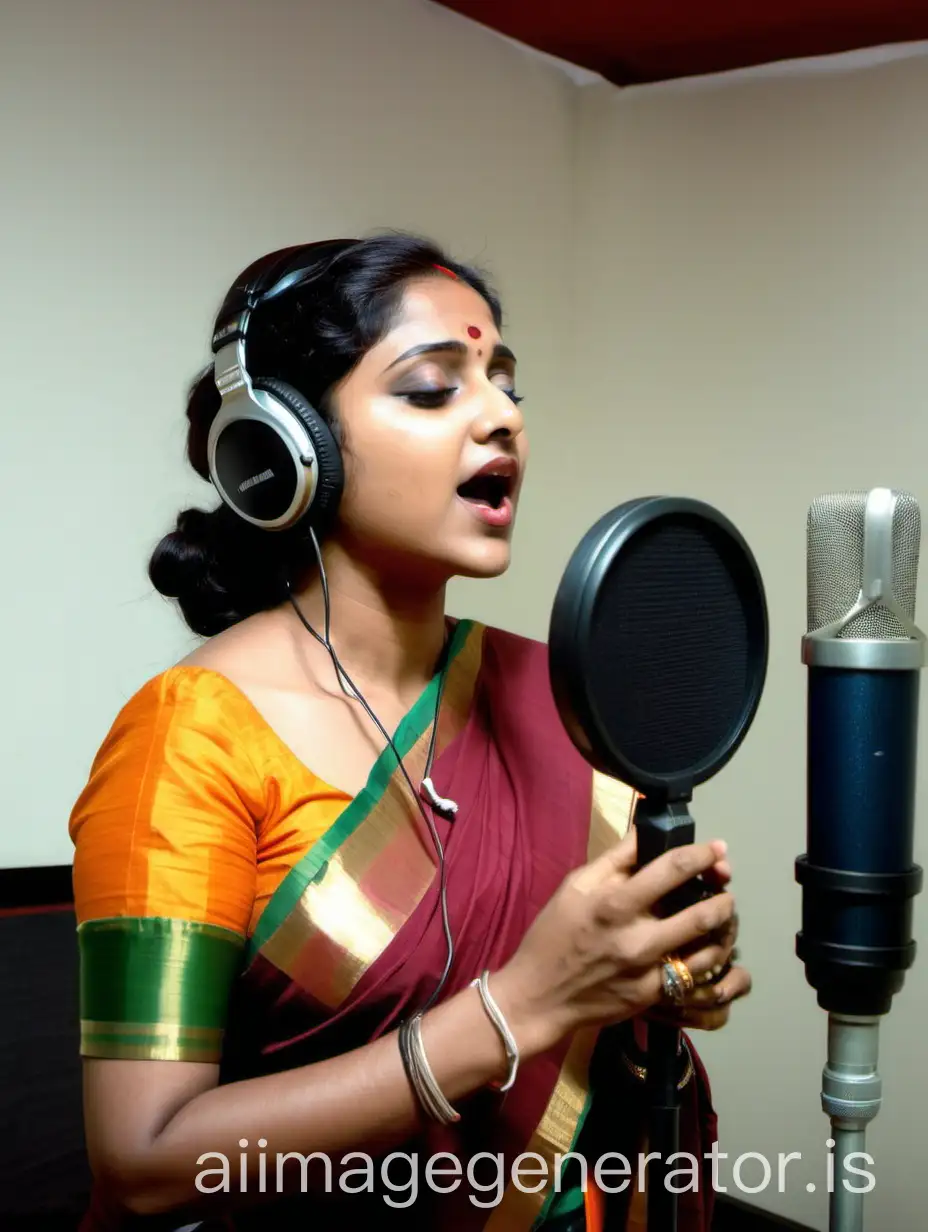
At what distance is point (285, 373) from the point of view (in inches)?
45.6

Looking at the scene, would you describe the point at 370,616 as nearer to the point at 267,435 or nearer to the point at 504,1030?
the point at 267,435

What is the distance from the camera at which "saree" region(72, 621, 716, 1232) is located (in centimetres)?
100

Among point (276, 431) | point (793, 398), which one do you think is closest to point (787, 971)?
point (793, 398)

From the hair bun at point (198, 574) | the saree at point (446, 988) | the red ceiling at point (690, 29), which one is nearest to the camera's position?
the saree at point (446, 988)

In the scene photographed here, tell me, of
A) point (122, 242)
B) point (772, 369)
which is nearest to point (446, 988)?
point (122, 242)

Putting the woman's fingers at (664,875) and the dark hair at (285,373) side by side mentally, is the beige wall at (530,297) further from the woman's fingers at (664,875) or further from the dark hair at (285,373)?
the woman's fingers at (664,875)

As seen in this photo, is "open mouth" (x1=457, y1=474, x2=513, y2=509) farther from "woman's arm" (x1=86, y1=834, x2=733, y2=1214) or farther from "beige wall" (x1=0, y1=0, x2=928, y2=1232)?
"beige wall" (x1=0, y1=0, x2=928, y2=1232)

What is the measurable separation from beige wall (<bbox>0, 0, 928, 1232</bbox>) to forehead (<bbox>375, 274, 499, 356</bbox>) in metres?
0.75

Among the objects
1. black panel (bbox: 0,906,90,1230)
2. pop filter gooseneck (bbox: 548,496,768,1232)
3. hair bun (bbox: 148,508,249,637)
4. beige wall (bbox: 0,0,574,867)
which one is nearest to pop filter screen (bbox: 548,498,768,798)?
pop filter gooseneck (bbox: 548,496,768,1232)

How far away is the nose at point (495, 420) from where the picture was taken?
109 cm

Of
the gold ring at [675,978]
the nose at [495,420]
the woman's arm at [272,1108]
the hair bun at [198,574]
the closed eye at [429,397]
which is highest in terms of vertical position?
the closed eye at [429,397]

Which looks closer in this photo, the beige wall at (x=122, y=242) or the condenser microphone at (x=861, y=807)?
the condenser microphone at (x=861, y=807)

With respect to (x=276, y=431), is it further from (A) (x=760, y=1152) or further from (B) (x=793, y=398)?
(A) (x=760, y=1152)

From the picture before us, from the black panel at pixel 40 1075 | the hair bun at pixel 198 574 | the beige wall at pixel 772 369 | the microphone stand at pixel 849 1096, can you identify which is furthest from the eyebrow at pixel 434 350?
the beige wall at pixel 772 369
